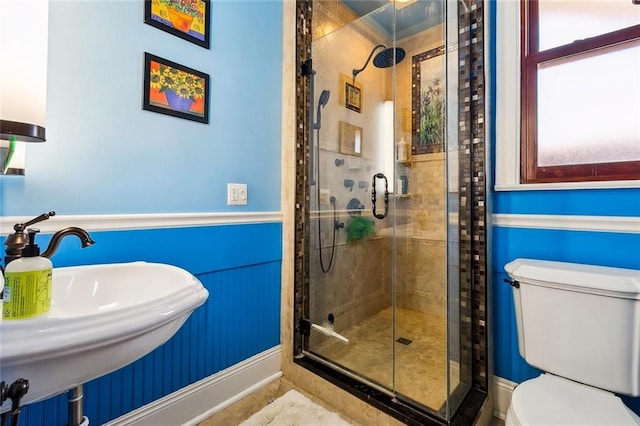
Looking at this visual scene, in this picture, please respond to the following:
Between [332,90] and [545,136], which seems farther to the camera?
[332,90]

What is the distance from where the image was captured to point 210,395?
141 centimetres

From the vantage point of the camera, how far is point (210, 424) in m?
1.35

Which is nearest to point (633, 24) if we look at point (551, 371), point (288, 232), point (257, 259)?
point (551, 371)

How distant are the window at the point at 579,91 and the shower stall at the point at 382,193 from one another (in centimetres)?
30

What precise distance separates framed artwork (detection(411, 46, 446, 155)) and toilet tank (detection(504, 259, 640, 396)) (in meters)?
1.05

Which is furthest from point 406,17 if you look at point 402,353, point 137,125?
point 402,353

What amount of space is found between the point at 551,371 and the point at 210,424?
1.47 metres

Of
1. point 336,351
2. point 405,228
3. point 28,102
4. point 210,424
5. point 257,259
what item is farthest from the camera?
point 405,228

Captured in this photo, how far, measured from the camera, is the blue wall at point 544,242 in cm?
115

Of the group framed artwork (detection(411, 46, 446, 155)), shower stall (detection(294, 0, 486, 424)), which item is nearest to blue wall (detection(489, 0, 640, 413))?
shower stall (detection(294, 0, 486, 424))

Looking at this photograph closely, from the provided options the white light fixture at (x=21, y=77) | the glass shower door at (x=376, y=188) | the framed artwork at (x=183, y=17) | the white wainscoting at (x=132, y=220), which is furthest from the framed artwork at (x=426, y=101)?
the white light fixture at (x=21, y=77)

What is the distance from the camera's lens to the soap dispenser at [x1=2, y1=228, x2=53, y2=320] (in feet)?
2.01

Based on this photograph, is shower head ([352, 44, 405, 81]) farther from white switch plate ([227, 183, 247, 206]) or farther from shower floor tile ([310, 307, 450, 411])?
shower floor tile ([310, 307, 450, 411])

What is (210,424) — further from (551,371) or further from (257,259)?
(551,371)
